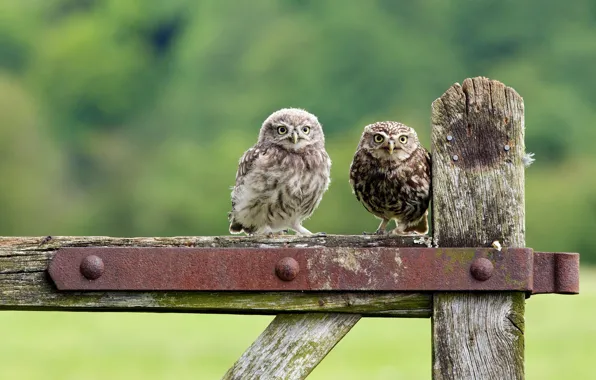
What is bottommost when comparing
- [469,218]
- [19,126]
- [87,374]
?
[469,218]

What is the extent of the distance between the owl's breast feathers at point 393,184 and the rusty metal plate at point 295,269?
886 millimetres

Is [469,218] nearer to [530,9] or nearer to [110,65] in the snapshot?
[530,9]

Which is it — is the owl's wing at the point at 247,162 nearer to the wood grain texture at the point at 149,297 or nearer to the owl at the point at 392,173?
the owl at the point at 392,173

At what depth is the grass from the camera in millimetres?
15102

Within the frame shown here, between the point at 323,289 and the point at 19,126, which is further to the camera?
the point at 19,126

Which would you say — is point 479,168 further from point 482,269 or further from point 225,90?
point 225,90

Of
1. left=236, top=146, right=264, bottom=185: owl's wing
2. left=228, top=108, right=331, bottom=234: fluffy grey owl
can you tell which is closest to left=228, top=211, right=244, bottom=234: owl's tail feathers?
left=228, top=108, right=331, bottom=234: fluffy grey owl

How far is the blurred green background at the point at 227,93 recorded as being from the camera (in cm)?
3656

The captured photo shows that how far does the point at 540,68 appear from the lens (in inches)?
1617

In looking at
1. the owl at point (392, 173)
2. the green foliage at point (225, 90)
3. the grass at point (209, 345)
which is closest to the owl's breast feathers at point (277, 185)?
the owl at point (392, 173)

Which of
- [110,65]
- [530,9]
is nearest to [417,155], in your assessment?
[530,9]

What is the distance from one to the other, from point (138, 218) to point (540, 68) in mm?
15443

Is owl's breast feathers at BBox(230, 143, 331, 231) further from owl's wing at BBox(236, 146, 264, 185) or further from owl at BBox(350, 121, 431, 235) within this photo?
owl at BBox(350, 121, 431, 235)

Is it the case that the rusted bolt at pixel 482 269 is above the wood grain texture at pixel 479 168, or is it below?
below
